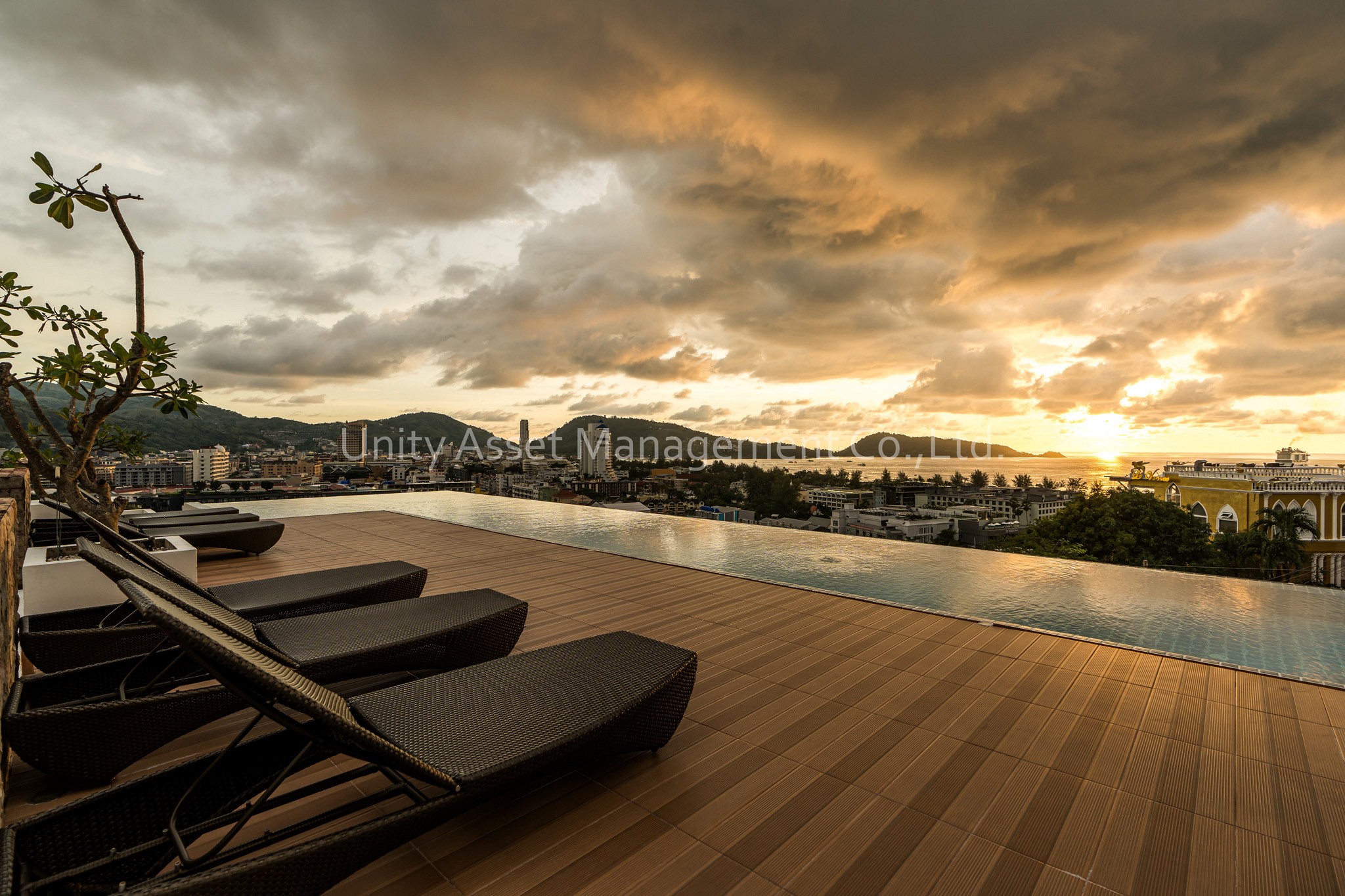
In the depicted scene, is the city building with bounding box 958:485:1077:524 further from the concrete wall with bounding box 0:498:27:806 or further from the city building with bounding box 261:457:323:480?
the city building with bounding box 261:457:323:480

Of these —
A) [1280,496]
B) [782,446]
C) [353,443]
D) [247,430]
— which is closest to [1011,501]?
[782,446]

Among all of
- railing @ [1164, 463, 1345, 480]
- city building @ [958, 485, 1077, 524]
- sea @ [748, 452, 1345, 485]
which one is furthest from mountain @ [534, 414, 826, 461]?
railing @ [1164, 463, 1345, 480]

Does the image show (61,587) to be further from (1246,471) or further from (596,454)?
(1246,471)

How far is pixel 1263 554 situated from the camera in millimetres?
15266

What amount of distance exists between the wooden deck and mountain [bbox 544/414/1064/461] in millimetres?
10150

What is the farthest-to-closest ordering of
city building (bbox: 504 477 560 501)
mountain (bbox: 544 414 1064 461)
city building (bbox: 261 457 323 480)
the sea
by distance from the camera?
mountain (bbox: 544 414 1064 461)
the sea
city building (bbox: 261 457 323 480)
city building (bbox: 504 477 560 501)

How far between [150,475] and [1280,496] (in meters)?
26.4

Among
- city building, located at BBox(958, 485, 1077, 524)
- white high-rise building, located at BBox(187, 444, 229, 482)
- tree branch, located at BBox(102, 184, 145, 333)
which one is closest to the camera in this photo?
tree branch, located at BBox(102, 184, 145, 333)

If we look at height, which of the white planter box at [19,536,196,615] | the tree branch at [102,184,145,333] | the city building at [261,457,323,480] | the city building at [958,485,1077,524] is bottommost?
the city building at [958,485,1077,524]

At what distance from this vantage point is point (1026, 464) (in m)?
19.5

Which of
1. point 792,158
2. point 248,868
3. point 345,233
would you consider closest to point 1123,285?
point 792,158

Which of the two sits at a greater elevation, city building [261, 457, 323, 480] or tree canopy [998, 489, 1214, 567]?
city building [261, 457, 323, 480]

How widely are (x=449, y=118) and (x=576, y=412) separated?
1155 centimetres

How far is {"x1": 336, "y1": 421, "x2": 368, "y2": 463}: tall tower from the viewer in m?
15.0
